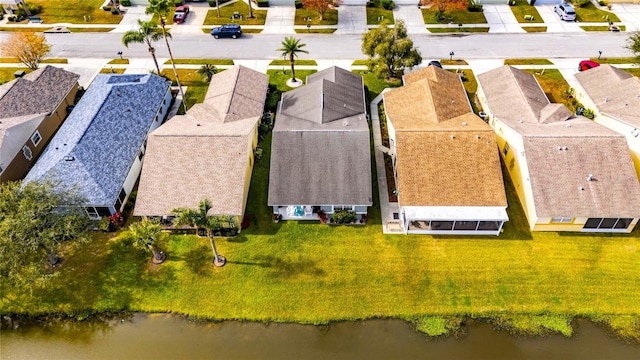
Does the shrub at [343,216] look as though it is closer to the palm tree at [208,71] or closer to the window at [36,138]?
the palm tree at [208,71]

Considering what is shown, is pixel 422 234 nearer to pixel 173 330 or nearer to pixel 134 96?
pixel 173 330

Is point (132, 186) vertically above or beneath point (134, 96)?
beneath

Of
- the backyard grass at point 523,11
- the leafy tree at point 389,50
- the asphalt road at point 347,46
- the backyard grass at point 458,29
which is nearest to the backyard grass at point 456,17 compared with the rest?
the backyard grass at point 458,29

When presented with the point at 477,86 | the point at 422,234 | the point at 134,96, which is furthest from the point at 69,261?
the point at 477,86

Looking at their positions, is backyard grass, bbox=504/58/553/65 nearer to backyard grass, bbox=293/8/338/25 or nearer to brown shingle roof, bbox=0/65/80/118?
backyard grass, bbox=293/8/338/25

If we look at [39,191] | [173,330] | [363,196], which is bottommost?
[173,330]

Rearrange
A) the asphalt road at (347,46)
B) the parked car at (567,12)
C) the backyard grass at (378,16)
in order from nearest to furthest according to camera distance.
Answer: the asphalt road at (347,46), the parked car at (567,12), the backyard grass at (378,16)
